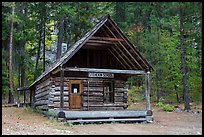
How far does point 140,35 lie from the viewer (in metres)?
34.1

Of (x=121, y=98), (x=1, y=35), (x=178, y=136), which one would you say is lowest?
(x=178, y=136)

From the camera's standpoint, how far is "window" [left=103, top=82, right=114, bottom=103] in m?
21.3

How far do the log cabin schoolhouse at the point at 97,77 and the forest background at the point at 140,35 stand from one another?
19.7 ft

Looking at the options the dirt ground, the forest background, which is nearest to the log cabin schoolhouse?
the dirt ground

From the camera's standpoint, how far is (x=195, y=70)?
3145 cm

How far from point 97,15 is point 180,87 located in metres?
13.1

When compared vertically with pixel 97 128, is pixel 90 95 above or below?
above

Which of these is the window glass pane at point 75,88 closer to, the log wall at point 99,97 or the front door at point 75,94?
the front door at point 75,94

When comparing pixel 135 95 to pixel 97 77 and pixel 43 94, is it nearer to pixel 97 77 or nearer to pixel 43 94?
pixel 43 94

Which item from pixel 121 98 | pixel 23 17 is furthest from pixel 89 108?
pixel 23 17

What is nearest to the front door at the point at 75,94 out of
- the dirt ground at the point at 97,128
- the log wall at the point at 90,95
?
the log wall at the point at 90,95

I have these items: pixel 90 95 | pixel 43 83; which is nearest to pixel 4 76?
pixel 43 83

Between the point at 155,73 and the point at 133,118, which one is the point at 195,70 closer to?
the point at 155,73

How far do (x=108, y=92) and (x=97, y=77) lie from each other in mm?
1564
